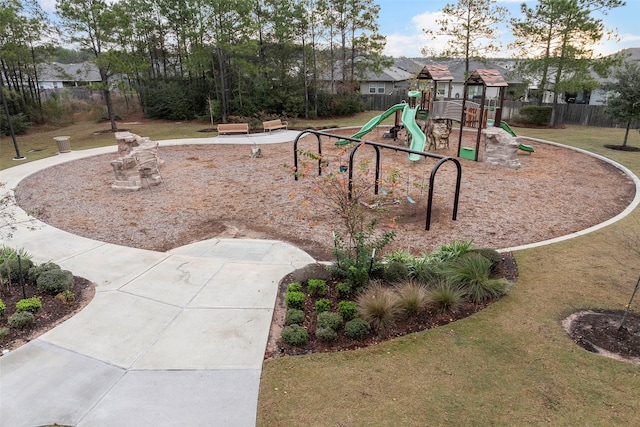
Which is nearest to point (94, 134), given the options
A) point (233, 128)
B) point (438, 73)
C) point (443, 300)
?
point (233, 128)

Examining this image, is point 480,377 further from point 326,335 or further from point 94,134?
point 94,134

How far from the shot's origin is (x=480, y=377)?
3.97 meters

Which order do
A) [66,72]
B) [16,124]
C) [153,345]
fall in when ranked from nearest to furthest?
[153,345] → [16,124] → [66,72]

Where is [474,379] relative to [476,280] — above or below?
below

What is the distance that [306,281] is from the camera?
19.0 ft

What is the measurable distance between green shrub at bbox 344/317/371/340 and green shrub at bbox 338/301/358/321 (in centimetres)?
21

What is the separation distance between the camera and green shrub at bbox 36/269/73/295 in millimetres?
5375

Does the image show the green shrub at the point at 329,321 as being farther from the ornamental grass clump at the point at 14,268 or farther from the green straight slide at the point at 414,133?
the green straight slide at the point at 414,133

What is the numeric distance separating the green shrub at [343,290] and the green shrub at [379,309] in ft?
1.06

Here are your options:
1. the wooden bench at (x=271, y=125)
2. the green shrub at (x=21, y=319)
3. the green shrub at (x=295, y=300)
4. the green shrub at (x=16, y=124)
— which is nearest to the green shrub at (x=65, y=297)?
the green shrub at (x=21, y=319)

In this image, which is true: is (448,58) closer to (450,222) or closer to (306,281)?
(450,222)

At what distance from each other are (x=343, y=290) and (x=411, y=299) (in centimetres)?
89

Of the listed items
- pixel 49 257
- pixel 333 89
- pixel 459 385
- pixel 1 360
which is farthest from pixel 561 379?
pixel 333 89

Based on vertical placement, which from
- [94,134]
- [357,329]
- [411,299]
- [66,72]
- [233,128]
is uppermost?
[66,72]
